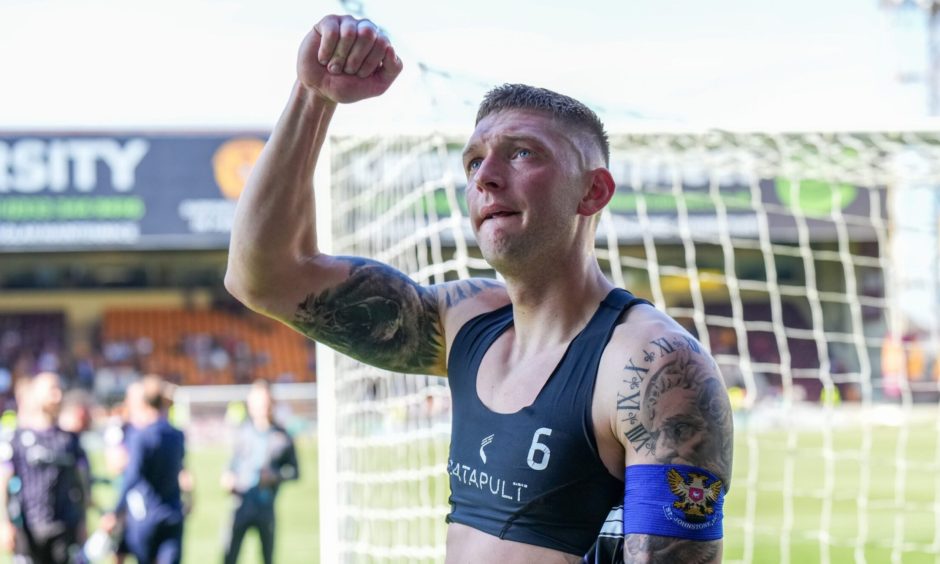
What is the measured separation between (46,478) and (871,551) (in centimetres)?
→ 589

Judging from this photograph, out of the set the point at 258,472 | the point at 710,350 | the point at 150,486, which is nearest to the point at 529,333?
the point at 150,486

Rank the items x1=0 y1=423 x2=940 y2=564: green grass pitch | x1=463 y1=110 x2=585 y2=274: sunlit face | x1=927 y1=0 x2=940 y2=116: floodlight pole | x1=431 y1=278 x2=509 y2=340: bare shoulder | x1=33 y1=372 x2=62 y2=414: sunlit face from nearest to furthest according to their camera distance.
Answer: x1=463 y1=110 x2=585 y2=274: sunlit face → x1=431 y1=278 x2=509 y2=340: bare shoulder → x1=33 y1=372 x2=62 y2=414: sunlit face → x1=0 y1=423 x2=940 y2=564: green grass pitch → x1=927 y1=0 x2=940 y2=116: floodlight pole

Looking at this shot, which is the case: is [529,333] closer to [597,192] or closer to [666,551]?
[597,192]

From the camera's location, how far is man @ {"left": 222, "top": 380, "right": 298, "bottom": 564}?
8.30m

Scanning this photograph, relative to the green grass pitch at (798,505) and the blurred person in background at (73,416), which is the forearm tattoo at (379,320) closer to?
the green grass pitch at (798,505)

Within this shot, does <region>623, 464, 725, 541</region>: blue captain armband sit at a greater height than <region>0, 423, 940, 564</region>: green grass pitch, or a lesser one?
lesser

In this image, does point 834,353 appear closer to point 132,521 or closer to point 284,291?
point 132,521

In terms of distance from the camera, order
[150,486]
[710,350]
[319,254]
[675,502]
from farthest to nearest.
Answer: [710,350] → [150,486] → [319,254] → [675,502]

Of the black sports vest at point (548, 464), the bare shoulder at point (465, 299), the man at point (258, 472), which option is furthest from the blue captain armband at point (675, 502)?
the man at point (258, 472)

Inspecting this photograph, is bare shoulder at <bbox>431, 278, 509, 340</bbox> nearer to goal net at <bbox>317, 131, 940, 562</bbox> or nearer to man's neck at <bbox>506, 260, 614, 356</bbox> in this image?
man's neck at <bbox>506, 260, 614, 356</bbox>

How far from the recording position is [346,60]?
6.43ft

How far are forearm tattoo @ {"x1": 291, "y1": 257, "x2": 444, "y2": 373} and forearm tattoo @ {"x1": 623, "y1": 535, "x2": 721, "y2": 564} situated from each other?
0.77m

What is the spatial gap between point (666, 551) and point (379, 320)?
34.5 inches

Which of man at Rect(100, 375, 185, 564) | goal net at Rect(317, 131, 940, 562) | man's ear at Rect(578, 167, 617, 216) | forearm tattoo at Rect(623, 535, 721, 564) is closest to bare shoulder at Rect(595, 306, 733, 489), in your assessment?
forearm tattoo at Rect(623, 535, 721, 564)
